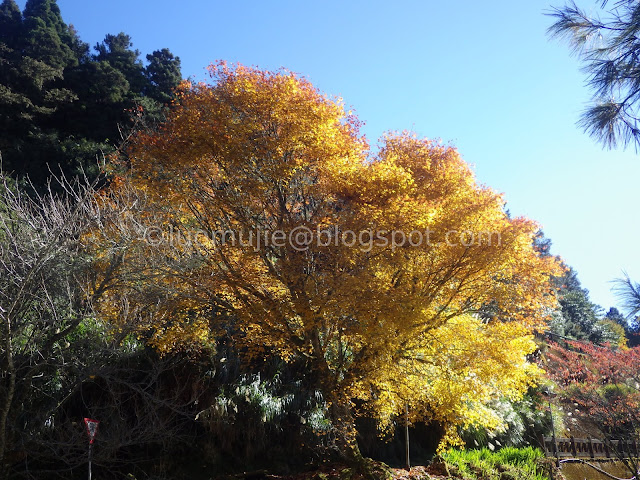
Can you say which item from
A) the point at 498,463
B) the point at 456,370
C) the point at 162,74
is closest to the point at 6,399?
the point at 456,370

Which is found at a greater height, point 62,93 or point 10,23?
point 10,23

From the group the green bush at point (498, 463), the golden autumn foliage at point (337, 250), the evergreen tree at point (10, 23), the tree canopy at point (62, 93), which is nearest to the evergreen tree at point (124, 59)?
the tree canopy at point (62, 93)

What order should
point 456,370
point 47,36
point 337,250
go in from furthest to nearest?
point 47,36 → point 456,370 → point 337,250

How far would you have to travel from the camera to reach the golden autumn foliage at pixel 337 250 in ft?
27.5

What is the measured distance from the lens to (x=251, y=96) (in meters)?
8.66

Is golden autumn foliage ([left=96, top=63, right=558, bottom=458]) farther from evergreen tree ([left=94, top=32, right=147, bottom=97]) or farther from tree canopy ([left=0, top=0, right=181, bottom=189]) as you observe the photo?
evergreen tree ([left=94, top=32, right=147, bottom=97])

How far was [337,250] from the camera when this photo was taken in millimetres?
8531

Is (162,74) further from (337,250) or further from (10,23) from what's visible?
(337,250)

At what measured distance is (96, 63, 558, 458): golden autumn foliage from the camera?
27.5 feet

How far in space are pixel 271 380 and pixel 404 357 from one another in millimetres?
4182

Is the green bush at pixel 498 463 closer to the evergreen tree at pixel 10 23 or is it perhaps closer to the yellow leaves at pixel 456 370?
the yellow leaves at pixel 456 370

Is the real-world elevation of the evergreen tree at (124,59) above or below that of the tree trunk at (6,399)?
above

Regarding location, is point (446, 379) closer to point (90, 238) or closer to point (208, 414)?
point (208, 414)

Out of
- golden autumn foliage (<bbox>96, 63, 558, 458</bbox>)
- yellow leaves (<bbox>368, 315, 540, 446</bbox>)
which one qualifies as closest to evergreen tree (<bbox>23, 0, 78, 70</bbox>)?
golden autumn foliage (<bbox>96, 63, 558, 458</bbox>)
